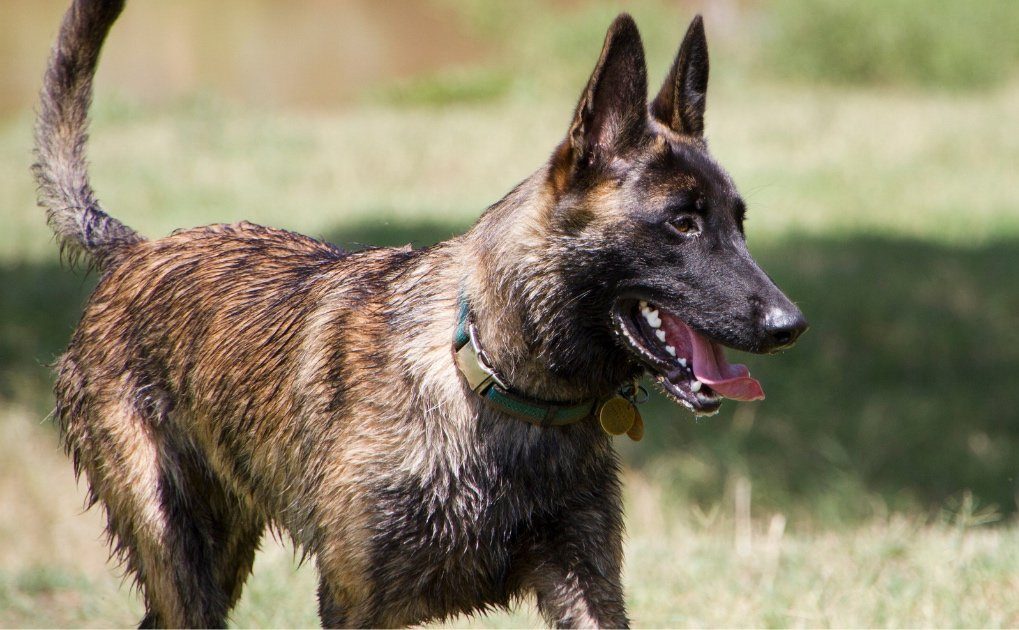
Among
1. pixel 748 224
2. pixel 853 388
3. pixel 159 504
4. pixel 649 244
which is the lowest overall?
pixel 853 388

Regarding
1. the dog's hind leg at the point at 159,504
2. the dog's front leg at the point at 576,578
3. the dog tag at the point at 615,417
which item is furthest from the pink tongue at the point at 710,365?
the dog's hind leg at the point at 159,504

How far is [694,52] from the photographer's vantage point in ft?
11.2

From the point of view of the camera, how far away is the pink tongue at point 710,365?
9.91 ft

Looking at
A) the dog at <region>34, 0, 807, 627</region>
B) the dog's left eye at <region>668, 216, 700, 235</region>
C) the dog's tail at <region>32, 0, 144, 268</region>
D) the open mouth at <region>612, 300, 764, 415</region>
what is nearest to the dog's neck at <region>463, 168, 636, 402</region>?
the dog at <region>34, 0, 807, 627</region>

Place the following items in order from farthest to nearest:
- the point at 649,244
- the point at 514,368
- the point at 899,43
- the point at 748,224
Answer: the point at 899,43 < the point at 748,224 < the point at 514,368 < the point at 649,244

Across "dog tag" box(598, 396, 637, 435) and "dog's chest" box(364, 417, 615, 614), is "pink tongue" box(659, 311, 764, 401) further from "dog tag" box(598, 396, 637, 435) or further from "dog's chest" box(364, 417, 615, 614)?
"dog's chest" box(364, 417, 615, 614)

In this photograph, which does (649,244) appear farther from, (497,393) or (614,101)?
(497,393)

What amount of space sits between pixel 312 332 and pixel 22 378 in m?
6.08

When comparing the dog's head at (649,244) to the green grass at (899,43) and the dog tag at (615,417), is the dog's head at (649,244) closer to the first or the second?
the dog tag at (615,417)

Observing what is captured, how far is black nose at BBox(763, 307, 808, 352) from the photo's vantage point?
2906 millimetres

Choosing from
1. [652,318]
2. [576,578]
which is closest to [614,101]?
[652,318]

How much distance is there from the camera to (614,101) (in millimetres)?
3096

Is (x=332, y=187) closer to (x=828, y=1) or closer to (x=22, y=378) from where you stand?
(x=22, y=378)

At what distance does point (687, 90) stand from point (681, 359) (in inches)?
32.9
